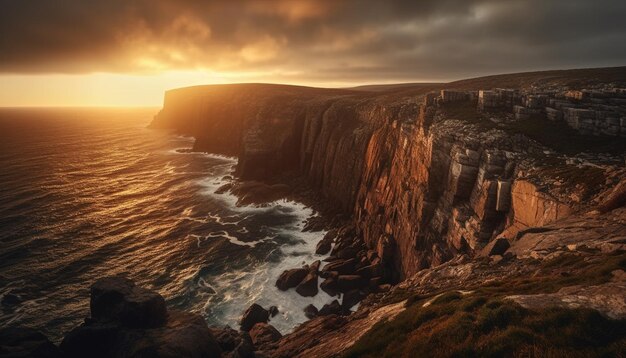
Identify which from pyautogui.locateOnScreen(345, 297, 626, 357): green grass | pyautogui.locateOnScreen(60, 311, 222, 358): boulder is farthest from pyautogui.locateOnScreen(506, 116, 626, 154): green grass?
pyautogui.locateOnScreen(60, 311, 222, 358): boulder

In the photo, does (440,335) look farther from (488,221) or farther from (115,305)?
(115,305)

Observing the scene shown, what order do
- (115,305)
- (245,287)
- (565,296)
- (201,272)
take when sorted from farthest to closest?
(201,272), (245,287), (115,305), (565,296)

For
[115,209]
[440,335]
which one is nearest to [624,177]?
[440,335]

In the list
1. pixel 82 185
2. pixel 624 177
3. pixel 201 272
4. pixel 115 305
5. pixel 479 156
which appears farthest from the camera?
pixel 82 185

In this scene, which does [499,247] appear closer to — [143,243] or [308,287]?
[308,287]

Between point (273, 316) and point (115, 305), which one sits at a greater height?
point (115, 305)

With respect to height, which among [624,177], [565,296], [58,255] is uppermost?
[624,177]

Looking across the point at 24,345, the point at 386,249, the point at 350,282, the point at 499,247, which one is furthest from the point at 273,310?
the point at 499,247

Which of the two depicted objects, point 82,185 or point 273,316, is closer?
→ point 273,316
